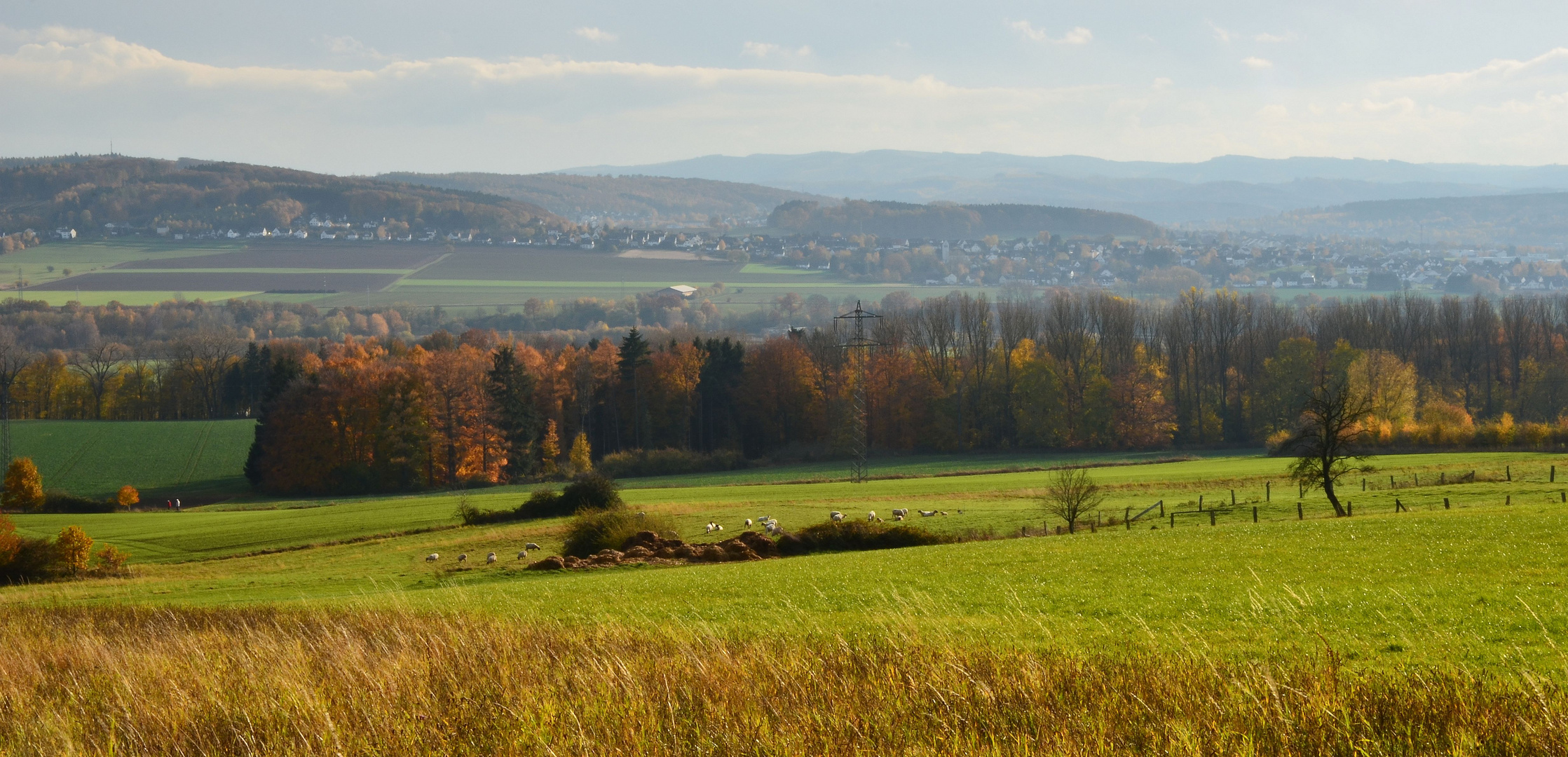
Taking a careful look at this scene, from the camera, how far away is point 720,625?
1777 centimetres

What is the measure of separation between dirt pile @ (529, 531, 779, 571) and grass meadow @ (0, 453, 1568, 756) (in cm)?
172

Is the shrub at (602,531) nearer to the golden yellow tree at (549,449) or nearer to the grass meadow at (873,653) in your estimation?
the grass meadow at (873,653)

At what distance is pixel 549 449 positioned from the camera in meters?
97.6

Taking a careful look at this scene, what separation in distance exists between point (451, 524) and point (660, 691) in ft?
149

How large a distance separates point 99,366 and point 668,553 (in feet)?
383

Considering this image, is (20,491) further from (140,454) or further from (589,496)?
(589,496)

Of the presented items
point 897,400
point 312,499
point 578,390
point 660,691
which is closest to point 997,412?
point 897,400

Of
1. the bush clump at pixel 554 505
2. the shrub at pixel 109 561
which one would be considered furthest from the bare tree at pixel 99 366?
the bush clump at pixel 554 505

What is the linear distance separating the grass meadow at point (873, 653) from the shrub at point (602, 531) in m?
5.10

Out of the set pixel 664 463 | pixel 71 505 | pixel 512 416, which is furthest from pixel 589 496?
pixel 71 505

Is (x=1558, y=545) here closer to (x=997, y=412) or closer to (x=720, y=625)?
(x=720, y=625)

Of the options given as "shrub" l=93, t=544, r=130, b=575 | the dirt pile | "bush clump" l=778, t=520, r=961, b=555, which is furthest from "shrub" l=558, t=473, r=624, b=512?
"shrub" l=93, t=544, r=130, b=575

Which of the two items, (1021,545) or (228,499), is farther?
(228,499)

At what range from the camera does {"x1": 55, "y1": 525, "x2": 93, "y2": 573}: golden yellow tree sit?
4144 cm
